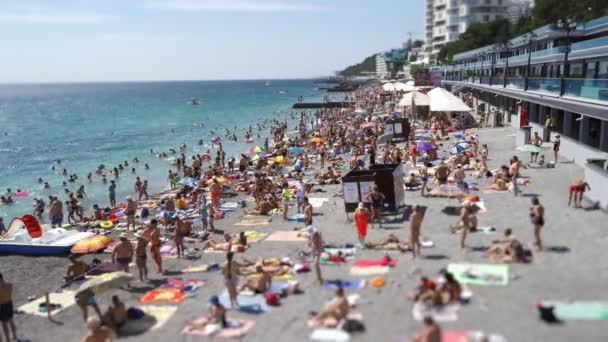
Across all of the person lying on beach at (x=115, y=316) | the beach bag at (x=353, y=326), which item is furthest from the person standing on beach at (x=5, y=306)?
the beach bag at (x=353, y=326)

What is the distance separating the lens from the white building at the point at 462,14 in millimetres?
108938

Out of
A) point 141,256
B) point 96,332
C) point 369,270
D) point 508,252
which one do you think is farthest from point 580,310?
point 141,256

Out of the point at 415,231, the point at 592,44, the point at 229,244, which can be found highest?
the point at 592,44

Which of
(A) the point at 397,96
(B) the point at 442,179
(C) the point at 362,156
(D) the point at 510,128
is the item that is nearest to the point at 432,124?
(D) the point at 510,128

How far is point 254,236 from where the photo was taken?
16453 mm

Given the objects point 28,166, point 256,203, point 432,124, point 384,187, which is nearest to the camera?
point 384,187

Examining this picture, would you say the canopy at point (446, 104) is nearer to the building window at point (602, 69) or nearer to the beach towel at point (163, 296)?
the building window at point (602, 69)

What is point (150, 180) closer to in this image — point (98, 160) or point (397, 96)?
point (98, 160)

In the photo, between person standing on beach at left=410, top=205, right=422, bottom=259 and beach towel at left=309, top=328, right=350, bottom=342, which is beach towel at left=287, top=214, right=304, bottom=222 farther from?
beach towel at left=309, top=328, right=350, bottom=342

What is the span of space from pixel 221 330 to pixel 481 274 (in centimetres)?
511

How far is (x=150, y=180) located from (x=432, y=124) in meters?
18.5

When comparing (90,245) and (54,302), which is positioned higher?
(90,245)

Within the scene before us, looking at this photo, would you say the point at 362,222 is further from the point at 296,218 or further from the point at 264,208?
the point at 264,208

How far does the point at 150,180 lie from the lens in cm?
3394
